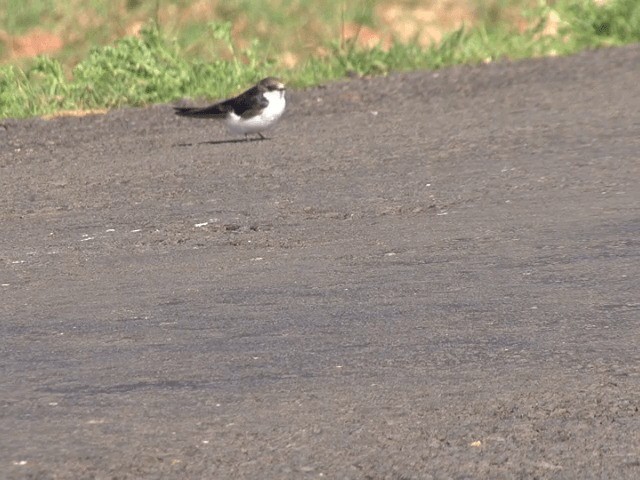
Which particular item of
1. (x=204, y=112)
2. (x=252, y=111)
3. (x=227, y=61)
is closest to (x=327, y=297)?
(x=252, y=111)

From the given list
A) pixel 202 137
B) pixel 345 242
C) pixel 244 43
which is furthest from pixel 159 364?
pixel 244 43

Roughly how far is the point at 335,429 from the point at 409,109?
7275 millimetres

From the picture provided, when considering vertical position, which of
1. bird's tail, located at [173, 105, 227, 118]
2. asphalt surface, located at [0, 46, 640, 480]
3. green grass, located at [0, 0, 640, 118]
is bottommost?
green grass, located at [0, 0, 640, 118]

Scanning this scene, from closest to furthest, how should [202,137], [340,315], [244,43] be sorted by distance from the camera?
[340,315]
[202,137]
[244,43]

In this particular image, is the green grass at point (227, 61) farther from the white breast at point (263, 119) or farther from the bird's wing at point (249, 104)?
the white breast at point (263, 119)

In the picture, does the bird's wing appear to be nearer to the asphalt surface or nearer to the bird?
the bird

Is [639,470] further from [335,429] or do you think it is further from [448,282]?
[448,282]

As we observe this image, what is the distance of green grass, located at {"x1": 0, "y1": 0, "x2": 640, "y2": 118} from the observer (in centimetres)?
1255

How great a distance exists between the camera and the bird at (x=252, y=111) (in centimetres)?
1060

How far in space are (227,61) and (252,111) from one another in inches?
133

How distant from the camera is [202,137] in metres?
11.1

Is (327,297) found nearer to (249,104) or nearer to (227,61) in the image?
(249,104)

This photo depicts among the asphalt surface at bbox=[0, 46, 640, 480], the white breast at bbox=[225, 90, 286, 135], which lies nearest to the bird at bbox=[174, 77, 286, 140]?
the white breast at bbox=[225, 90, 286, 135]

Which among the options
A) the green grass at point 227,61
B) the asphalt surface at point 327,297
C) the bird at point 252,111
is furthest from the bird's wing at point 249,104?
the green grass at point 227,61
